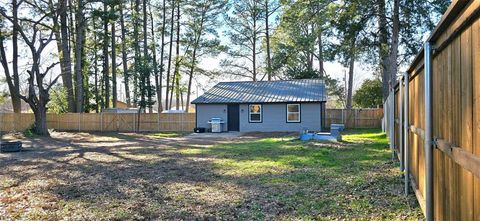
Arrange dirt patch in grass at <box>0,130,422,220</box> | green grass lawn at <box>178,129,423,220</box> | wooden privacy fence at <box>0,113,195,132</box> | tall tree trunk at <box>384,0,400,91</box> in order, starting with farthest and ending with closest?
wooden privacy fence at <box>0,113,195,132</box> < tall tree trunk at <box>384,0,400,91</box> < dirt patch in grass at <box>0,130,422,220</box> < green grass lawn at <box>178,129,423,220</box>

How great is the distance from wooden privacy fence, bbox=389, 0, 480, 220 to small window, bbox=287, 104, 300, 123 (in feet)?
64.4

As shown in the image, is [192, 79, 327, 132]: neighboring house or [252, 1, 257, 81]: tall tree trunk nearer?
[192, 79, 327, 132]: neighboring house

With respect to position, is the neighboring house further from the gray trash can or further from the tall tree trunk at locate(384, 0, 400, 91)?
the tall tree trunk at locate(384, 0, 400, 91)

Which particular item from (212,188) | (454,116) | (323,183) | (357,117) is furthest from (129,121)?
(454,116)

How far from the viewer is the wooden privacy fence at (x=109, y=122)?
91.2ft

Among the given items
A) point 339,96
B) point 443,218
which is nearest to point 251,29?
point 339,96

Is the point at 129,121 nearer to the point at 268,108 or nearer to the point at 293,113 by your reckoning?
the point at 268,108

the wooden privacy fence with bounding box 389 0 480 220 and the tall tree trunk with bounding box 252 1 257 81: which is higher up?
the tall tree trunk with bounding box 252 1 257 81

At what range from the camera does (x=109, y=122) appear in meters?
29.0

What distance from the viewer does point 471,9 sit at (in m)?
1.91

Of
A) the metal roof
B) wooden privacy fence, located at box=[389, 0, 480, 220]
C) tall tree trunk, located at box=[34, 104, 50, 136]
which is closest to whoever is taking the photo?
wooden privacy fence, located at box=[389, 0, 480, 220]

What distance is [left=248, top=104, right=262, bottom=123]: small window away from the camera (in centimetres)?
2403

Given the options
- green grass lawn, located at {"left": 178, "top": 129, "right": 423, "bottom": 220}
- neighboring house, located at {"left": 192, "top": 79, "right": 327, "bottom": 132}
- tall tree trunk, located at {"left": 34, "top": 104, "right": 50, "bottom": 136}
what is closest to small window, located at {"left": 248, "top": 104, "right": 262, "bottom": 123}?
neighboring house, located at {"left": 192, "top": 79, "right": 327, "bottom": 132}

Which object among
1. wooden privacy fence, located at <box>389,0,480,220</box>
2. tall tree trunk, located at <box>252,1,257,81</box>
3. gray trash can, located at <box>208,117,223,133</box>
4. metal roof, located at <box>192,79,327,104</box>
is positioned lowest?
gray trash can, located at <box>208,117,223,133</box>
